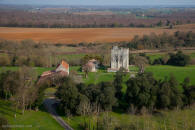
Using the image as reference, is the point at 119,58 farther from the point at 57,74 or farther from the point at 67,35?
the point at 67,35

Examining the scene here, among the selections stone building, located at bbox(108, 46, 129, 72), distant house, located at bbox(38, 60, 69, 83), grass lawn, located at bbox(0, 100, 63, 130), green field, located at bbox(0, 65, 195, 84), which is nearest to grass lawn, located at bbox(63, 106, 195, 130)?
grass lawn, located at bbox(0, 100, 63, 130)

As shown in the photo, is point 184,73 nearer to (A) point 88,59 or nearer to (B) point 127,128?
(A) point 88,59

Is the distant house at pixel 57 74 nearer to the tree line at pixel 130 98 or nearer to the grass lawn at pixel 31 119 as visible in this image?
the tree line at pixel 130 98

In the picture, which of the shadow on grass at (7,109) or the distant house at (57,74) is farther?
the distant house at (57,74)

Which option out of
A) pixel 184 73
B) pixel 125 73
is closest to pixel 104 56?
pixel 125 73

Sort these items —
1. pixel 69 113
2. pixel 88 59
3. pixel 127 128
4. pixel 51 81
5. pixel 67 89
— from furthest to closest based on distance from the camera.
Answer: pixel 88 59 < pixel 51 81 < pixel 67 89 < pixel 69 113 < pixel 127 128

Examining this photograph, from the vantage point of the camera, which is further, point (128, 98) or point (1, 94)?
point (1, 94)

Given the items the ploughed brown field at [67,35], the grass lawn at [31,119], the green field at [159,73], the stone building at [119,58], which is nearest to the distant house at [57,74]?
the green field at [159,73]
